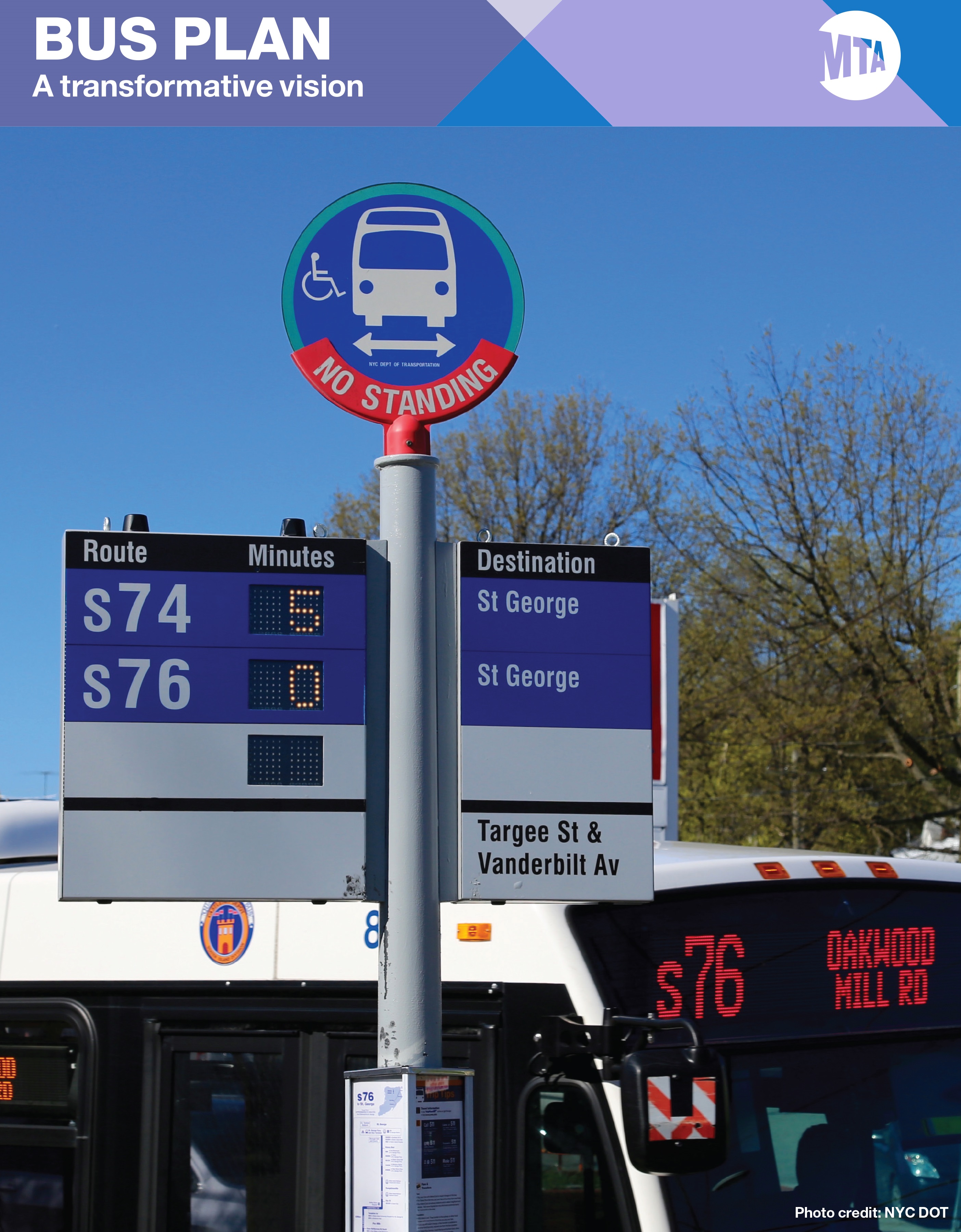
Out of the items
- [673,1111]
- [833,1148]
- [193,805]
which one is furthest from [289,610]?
[833,1148]

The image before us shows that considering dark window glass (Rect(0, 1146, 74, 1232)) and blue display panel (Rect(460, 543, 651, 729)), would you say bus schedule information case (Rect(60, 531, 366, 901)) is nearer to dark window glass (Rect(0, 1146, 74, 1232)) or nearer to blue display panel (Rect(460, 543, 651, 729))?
blue display panel (Rect(460, 543, 651, 729))

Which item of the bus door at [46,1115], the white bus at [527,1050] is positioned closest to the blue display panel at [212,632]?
the white bus at [527,1050]

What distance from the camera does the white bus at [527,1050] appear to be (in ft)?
14.2

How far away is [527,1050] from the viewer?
4.41 metres

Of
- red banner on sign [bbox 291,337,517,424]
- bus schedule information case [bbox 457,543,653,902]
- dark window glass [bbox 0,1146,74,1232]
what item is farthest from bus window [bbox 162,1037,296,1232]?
red banner on sign [bbox 291,337,517,424]

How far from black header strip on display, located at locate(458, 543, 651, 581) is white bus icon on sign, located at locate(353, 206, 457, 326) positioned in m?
0.60

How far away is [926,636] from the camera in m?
23.2

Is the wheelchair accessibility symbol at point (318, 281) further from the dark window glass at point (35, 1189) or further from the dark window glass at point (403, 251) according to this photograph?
the dark window glass at point (35, 1189)

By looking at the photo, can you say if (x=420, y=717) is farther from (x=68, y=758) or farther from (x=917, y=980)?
(x=917, y=980)

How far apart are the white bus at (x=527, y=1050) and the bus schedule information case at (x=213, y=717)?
4.09ft

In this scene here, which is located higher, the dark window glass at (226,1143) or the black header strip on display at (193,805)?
the black header strip on display at (193,805)

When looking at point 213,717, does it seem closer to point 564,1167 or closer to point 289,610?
point 289,610

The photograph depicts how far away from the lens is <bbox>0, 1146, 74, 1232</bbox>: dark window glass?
197 inches

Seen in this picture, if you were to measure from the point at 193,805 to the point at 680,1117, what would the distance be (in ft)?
4.30
